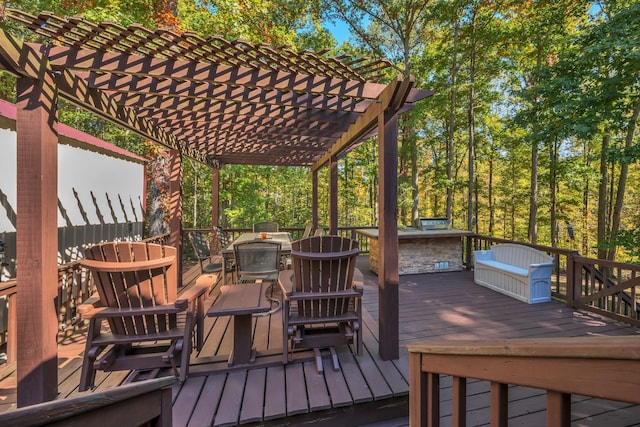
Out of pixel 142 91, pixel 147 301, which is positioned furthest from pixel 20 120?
pixel 147 301

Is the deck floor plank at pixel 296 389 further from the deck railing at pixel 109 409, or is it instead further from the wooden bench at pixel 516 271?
→ the wooden bench at pixel 516 271

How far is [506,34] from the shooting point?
780 cm

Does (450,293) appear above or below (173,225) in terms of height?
below

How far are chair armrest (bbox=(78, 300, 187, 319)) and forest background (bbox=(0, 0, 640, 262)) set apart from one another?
4.50 metres

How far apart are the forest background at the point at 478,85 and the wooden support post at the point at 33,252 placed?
4.44 metres

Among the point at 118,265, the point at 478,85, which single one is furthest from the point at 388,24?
the point at 118,265

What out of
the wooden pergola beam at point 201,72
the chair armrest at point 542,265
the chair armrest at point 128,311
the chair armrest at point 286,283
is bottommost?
the chair armrest at point 542,265

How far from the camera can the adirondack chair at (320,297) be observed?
2.48 m

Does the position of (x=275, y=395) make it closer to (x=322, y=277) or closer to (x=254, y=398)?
(x=254, y=398)

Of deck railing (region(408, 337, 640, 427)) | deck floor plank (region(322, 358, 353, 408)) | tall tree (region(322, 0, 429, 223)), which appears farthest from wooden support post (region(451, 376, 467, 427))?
tall tree (region(322, 0, 429, 223))

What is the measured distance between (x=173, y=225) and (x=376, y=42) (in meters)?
9.00

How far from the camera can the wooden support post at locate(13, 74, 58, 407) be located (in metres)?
2.00

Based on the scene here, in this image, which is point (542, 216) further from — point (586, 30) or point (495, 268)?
point (495, 268)

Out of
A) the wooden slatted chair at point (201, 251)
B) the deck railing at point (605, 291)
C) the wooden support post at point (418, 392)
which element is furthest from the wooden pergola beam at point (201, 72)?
the deck railing at point (605, 291)
